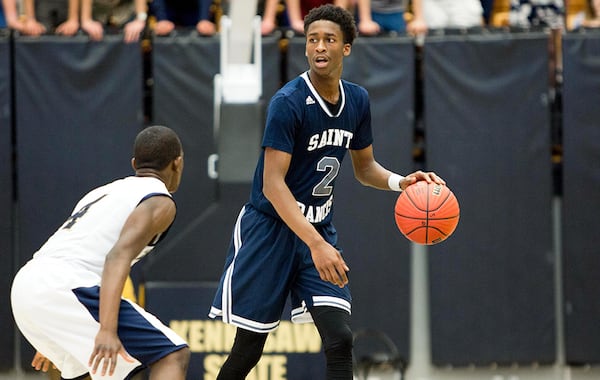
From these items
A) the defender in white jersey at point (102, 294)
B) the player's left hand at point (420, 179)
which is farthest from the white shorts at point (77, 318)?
the player's left hand at point (420, 179)

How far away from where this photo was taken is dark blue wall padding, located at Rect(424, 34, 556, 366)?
31.9ft

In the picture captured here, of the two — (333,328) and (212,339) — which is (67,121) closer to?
(212,339)

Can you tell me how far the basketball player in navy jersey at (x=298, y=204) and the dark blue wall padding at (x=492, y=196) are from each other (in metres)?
4.11

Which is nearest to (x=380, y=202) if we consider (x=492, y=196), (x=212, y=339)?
(x=492, y=196)

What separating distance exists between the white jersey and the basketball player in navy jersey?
749 millimetres

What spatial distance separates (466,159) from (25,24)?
177 inches

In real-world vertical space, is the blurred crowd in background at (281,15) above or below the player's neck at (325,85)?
above

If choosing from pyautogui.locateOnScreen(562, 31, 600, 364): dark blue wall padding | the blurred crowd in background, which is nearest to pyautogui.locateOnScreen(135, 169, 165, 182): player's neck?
the blurred crowd in background

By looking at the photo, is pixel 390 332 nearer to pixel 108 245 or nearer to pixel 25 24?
pixel 25 24

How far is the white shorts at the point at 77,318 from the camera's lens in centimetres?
474

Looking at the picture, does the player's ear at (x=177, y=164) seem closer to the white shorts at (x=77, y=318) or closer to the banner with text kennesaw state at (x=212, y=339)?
the white shorts at (x=77, y=318)

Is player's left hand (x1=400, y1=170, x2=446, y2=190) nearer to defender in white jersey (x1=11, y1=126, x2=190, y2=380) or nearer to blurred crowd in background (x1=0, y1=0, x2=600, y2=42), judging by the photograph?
defender in white jersey (x1=11, y1=126, x2=190, y2=380)

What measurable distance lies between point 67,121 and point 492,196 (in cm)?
420

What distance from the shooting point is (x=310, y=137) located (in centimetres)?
552
